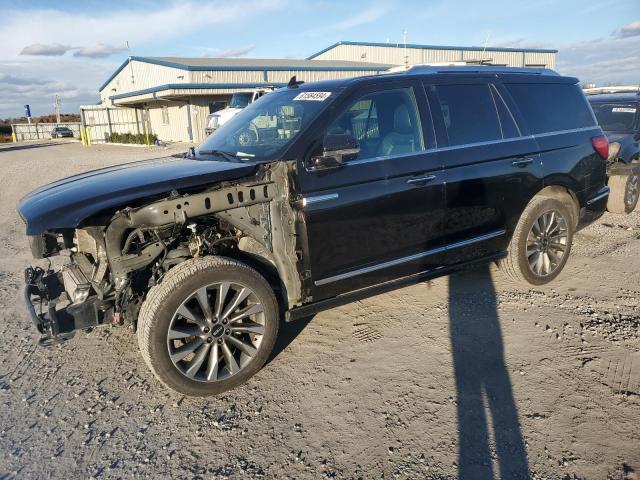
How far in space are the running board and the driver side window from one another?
103 centimetres

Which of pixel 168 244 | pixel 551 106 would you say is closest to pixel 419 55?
pixel 551 106

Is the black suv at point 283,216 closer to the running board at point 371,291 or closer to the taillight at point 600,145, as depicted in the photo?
the running board at point 371,291

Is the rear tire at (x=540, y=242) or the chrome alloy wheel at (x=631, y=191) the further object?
the chrome alloy wheel at (x=631, y=191)

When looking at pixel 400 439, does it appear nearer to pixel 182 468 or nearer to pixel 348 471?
pixel 348 471

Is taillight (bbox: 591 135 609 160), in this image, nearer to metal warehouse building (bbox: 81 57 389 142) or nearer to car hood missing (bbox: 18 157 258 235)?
car hood missing (bbox: 18 157 258 235)

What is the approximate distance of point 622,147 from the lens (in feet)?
26.4

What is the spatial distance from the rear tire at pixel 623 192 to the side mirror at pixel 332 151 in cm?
613

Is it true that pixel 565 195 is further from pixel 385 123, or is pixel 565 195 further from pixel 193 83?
pixel 193 83

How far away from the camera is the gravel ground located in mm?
2725

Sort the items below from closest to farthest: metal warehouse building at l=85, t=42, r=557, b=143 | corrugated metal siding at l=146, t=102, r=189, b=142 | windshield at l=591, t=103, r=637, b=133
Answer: windshield at l=591, t=103, r=637, b=133
metal warehouse building at l=85, t=42, r=557, b=143
corrugated metal siding at l=146, t=102, r=189, b=142

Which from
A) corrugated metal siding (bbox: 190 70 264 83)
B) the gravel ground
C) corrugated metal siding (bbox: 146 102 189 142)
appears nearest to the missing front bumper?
the gravel ground

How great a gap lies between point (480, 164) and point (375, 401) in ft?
7.40

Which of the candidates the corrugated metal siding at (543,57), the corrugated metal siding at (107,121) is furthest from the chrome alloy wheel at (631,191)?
the corrugated metal siding at (107,121)

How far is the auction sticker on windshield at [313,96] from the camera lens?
3834 mm
